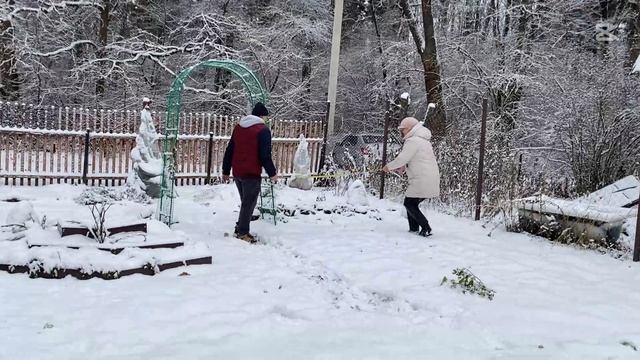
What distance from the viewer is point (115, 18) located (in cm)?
2136

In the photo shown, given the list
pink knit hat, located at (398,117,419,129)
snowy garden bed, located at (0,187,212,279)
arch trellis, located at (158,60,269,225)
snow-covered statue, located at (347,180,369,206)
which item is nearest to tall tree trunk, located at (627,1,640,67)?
snow-covered statue, located at (347,180,369,206)

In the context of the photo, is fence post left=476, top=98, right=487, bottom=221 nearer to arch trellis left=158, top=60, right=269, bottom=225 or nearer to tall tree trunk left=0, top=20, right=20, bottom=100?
arch trellis left=158, top=60, right=269, bottom=225

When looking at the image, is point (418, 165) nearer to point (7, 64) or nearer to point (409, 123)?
point (409, 123)

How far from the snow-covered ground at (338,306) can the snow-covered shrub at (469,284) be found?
0.31 feet

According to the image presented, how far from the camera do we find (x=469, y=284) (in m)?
5.07

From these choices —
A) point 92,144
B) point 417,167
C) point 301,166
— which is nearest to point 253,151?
point 417,167

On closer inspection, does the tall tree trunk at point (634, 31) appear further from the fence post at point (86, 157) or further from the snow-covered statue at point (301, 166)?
the fence post at point (86, 157)

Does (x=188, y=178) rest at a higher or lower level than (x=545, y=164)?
lower

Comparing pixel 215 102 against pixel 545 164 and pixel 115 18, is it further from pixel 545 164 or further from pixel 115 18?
pixel 545 164

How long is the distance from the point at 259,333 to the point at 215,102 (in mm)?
17674

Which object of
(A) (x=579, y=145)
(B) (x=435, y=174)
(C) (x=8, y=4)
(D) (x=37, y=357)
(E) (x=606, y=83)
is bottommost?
(D) (x=37, y=357)

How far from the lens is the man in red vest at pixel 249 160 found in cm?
686

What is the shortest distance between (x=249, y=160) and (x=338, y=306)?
2.77 meters

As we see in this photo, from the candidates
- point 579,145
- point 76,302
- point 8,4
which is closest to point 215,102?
point 8,4
